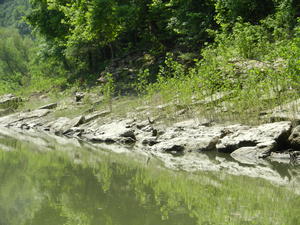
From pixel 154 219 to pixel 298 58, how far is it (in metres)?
5.96

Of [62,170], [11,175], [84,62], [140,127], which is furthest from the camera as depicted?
[84,62]

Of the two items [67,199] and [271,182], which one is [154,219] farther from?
[271,182]

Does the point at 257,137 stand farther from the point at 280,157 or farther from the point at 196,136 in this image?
the point at 196,136

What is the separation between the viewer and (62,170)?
27.2 ft

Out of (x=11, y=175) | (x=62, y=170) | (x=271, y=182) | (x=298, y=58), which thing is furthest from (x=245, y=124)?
(x=11, y=175)

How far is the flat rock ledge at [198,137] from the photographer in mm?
8883

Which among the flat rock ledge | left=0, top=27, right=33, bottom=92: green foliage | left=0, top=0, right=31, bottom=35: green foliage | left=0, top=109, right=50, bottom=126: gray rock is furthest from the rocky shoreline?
left=0, top=0, right=31, bottom=35: green foliage

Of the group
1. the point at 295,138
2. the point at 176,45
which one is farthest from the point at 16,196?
the point at 176,45

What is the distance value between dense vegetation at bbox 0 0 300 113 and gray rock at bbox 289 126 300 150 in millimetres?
1281

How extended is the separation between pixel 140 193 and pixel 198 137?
4847 mm

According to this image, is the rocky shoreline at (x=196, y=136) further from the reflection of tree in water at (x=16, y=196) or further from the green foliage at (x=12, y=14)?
the green foliage at (x=12, y=14)

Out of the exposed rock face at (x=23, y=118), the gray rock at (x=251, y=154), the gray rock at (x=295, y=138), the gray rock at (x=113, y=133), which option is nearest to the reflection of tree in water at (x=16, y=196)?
the gray rock at (x=113, y=133)

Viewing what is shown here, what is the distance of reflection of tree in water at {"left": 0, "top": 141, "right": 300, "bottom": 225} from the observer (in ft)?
15.8

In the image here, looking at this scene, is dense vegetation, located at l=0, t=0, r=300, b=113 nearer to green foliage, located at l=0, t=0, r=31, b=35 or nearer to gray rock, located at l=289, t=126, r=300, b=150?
gray rock, located at l=289, t=126, r=300, b=150
